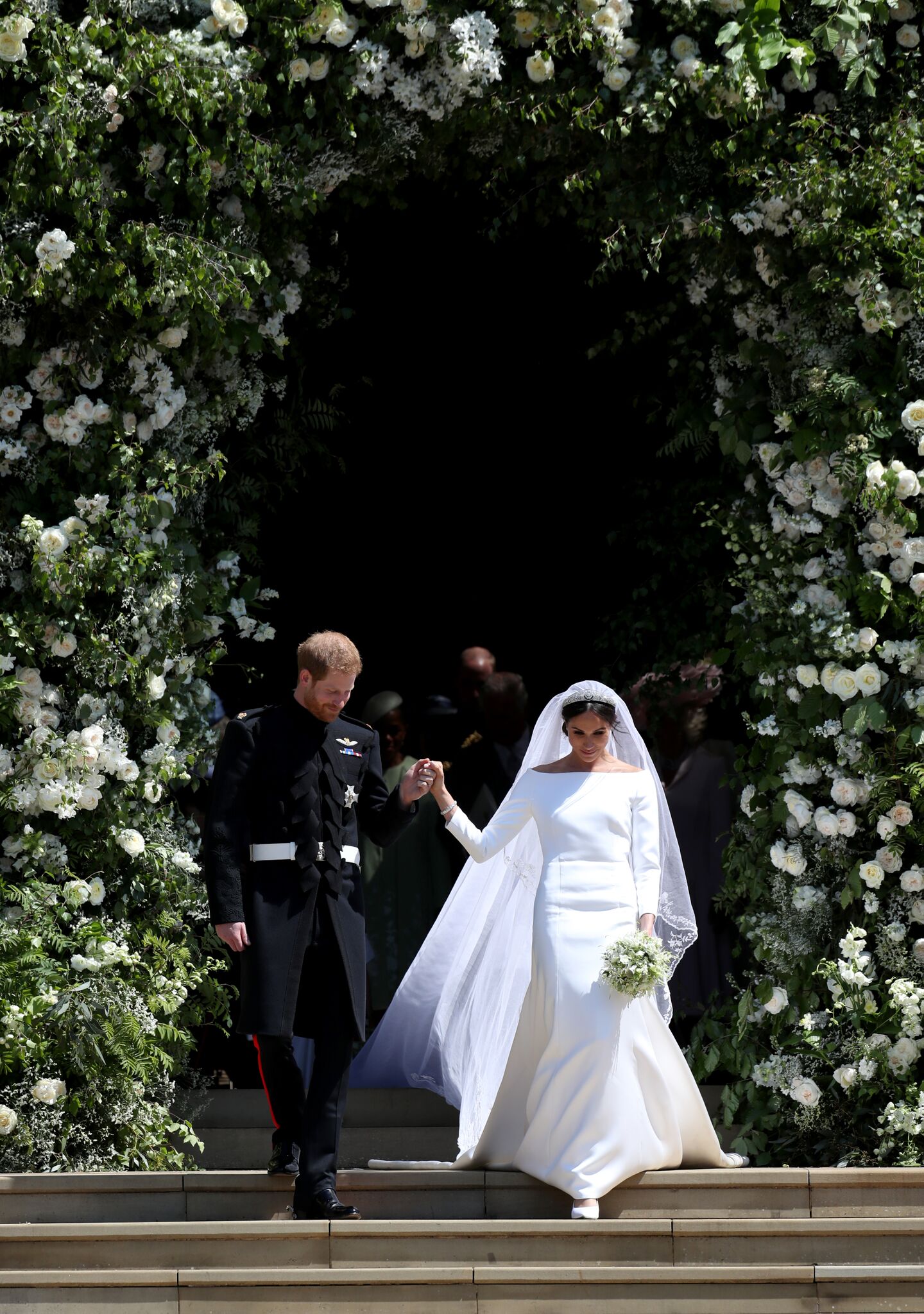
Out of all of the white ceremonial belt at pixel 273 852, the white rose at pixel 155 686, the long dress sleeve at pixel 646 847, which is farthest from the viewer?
the white rose at pixel 155 686

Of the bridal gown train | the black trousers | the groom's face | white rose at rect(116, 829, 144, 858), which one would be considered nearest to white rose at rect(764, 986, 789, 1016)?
the bridal gown train

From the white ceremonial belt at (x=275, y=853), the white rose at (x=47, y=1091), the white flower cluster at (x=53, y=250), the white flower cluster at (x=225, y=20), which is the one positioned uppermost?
the white flower cluster at (x=225, y=20)

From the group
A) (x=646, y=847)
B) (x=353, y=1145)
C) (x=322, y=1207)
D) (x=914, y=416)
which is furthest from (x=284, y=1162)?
(x=914, y=416)

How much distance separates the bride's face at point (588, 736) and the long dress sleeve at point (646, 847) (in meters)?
0.19

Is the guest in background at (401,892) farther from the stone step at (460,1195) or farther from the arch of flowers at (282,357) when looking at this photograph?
the stone step at (460,1195)

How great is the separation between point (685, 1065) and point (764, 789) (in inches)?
60.1

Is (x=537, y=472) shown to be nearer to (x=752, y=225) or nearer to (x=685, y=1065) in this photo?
(x=752, y=225)

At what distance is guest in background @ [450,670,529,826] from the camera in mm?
Answer: 8258

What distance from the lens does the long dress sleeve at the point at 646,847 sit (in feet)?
19.6

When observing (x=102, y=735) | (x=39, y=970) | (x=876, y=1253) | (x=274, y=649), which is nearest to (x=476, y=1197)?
(x=876, y=1253)

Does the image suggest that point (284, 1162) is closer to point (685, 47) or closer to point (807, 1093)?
point (807, 1093)

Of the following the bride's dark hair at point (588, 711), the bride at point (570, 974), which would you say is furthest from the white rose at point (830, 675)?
the bride's dark hair at point (588, 711)

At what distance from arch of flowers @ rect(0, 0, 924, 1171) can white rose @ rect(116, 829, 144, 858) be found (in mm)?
57

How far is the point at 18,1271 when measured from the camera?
4.98 metres
